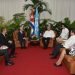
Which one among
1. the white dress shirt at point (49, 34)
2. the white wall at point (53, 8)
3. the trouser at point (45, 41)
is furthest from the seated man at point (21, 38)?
the white wall at point (53, 8)

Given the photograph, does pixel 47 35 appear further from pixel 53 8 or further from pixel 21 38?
Result: pixel 53 8

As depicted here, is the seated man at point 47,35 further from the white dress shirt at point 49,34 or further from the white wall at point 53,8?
the white wall at point 53,8

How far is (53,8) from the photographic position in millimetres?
11438

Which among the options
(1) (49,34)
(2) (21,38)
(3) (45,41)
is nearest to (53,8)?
(1) (49,34)

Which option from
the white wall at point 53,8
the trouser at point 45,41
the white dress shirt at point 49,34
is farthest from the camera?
the white wall at point 53,8

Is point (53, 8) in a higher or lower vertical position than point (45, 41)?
higher

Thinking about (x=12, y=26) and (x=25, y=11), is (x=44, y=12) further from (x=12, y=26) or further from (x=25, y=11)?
(x=12, y=26)

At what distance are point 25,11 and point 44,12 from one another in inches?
38.8

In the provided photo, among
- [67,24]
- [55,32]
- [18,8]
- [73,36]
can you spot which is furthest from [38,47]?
[73,36]

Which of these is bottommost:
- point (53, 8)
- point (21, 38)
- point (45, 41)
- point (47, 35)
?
point (45, 41)

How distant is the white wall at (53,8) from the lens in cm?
1127

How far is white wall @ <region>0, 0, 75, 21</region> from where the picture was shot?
37.0ft

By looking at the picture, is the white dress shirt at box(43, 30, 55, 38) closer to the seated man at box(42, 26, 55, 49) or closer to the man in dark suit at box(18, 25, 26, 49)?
the seated man at box(42, 26, 55, 49)

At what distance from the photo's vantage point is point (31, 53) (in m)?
8.53
